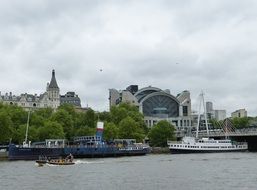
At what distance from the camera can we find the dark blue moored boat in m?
133

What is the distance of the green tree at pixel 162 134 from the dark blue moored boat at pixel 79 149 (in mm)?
29810

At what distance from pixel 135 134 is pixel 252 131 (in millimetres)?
40432

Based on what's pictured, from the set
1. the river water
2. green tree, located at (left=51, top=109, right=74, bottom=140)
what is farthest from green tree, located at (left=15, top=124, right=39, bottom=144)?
the river water

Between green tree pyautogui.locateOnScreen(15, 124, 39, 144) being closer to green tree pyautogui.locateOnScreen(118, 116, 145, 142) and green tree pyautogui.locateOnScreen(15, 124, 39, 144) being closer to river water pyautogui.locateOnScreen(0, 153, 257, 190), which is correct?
green tree pyautogui.locateOnScreen(118, 116, 145, 142)

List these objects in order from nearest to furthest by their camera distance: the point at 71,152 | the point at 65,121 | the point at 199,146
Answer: the point at 71,152, the point at 65,121, the point at 199,146

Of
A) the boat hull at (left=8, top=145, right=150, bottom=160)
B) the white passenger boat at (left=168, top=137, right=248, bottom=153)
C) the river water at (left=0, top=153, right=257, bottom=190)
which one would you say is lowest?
the river water at (left=0, top=153, right=257, bottom=190)

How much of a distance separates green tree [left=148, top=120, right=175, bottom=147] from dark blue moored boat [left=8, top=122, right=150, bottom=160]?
2981 centimetres

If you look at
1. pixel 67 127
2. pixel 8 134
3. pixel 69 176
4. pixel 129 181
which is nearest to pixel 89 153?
pixel 8 134

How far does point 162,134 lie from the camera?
195 m

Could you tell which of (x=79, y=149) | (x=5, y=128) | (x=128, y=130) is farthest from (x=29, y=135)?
(x=128, y=130)

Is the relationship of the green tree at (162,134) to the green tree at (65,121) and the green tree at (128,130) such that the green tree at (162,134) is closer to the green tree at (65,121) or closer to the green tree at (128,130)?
the green tree at (128,130)

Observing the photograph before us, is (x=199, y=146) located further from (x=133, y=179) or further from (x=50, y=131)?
(x=133, y=179)

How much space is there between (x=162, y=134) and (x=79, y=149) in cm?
5747

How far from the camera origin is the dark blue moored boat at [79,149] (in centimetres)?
13325
